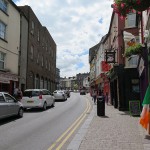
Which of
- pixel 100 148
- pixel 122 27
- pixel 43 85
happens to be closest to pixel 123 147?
pixel 100 148

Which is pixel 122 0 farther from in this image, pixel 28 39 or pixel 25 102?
pixel 28 39

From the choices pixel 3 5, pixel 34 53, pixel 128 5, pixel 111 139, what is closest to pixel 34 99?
pixel 3 5

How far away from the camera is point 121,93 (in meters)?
21.1

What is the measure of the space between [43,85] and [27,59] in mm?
12744

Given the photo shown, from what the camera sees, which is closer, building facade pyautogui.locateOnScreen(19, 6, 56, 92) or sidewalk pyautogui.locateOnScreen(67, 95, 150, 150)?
sidewalk pyautogui.locateOnScreen(67, 95, 150, 150)

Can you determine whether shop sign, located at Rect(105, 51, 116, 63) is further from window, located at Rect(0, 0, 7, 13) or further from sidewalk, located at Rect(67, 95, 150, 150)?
sidewalk, located at Rect(67, 95, 150, 150)

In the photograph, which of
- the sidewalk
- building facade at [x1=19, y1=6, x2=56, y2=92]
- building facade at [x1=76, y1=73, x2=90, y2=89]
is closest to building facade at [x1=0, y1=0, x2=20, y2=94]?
building facade at [x1=19, y1=6, x2=56, y2=92]

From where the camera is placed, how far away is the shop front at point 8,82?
79.3 ft

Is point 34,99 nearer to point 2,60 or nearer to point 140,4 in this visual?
point 2,60

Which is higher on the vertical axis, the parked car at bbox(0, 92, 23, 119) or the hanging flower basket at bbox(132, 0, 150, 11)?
the hanging flower basket at bbox(132, 0, 150, 11)

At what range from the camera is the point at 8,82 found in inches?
1007

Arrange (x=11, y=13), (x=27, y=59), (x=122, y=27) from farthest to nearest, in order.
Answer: (x=27, y=59) < (x=11, y=13) < (x=122, y=27)

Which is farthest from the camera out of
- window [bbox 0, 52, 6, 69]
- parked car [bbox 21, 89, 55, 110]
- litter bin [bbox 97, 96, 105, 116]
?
window [bbox 0, 52, 6, 69]

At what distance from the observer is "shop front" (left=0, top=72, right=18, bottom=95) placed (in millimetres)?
24156
